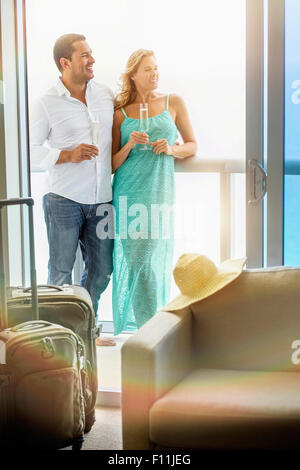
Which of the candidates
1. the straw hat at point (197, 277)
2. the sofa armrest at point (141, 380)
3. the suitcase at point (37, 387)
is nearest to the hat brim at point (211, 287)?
the straw hat at point (197, 277)

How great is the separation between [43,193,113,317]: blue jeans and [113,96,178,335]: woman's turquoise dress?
0.22 feet

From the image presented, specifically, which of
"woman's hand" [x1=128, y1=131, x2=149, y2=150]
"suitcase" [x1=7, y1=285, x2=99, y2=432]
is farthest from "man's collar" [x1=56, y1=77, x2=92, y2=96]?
"suitcase" [x1=7, y1=285, x2=99, y2=432]

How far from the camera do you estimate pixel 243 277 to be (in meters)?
2.36

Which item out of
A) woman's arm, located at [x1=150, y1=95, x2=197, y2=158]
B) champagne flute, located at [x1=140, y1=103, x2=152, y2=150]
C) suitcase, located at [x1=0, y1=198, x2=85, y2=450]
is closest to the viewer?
suitcase, located at [x1=0, y1=198, x2=85, y2=450]

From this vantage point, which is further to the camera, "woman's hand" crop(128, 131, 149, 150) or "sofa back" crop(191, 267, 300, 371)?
"woman's hand" crop(128, 131, 149, 150)

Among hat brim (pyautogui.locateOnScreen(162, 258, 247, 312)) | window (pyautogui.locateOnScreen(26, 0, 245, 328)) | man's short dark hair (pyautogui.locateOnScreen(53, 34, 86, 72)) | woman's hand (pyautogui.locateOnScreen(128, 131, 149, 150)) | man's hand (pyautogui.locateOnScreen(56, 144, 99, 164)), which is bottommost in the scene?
hat brim (pyautogui.locateOnScreen(162, 258, 247, 312))

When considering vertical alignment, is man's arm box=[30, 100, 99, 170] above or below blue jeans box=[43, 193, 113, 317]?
above

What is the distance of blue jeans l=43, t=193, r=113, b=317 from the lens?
315 cm

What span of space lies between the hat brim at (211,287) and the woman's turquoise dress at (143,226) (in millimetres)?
808

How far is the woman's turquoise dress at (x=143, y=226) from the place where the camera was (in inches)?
124

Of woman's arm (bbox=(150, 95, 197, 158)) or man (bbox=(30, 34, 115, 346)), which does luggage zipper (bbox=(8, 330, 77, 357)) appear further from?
woman's arm (bbox=(150, 95, 197, 158))

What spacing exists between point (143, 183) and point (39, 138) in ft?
1.79

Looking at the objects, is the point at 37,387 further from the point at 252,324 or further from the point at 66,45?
the point at 66,45

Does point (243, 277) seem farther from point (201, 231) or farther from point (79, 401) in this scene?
point (201, 231)
